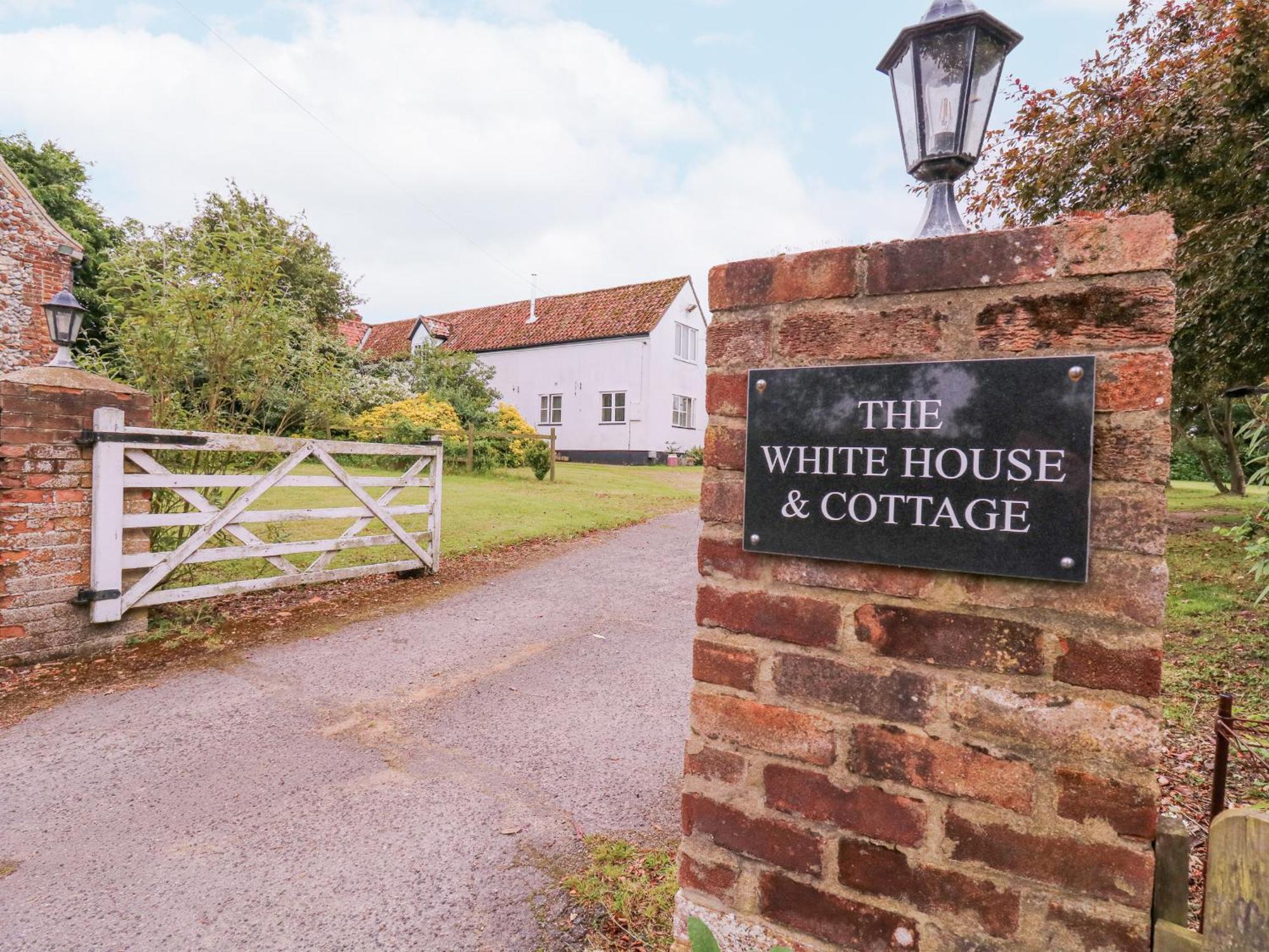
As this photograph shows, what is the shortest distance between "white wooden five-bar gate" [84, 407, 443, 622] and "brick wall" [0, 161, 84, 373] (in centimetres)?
1247

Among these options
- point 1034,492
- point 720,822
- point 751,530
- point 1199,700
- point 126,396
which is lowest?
point 1199,700

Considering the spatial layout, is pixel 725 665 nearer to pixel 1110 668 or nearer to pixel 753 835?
pixel 753 835

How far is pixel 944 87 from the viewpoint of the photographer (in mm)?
1649

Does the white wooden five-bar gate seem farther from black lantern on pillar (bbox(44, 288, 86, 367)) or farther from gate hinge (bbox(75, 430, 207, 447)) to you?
black lantern on pillar (bbox(44, 288, 86, 367))

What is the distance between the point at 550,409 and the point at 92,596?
23455 millimetres

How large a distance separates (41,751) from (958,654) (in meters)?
3.97

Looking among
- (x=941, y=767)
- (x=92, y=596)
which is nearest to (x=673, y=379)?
(x=92, y=596)

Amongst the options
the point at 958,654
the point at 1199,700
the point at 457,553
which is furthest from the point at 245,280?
the point at 1199,700

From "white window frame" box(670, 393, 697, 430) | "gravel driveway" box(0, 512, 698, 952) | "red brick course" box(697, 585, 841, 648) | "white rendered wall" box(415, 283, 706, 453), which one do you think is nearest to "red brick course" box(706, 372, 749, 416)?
A: "red brick course" box(697, 585, 841, 648)

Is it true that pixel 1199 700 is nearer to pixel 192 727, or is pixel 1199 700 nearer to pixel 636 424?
pixel 192 727

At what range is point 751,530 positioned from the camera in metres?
1.55

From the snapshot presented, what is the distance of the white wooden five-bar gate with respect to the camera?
448 cm

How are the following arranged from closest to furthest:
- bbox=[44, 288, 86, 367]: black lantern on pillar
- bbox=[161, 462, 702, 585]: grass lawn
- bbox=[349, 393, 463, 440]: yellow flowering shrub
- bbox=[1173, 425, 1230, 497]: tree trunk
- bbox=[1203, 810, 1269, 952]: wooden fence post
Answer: bbox=[1203, 810, 1269, 952]: wooden fence post
bbox=[44, 288, 86, 367]: black lantern on pillar
bbox=[161, 462, 702, 585]: grass lawn
bbox=[349, 393, 463, 440]: yellow flowering shrub
bbox=[1173, 425, 1230, 497]: tree trunk

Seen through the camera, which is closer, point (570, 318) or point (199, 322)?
point (199, 322)
